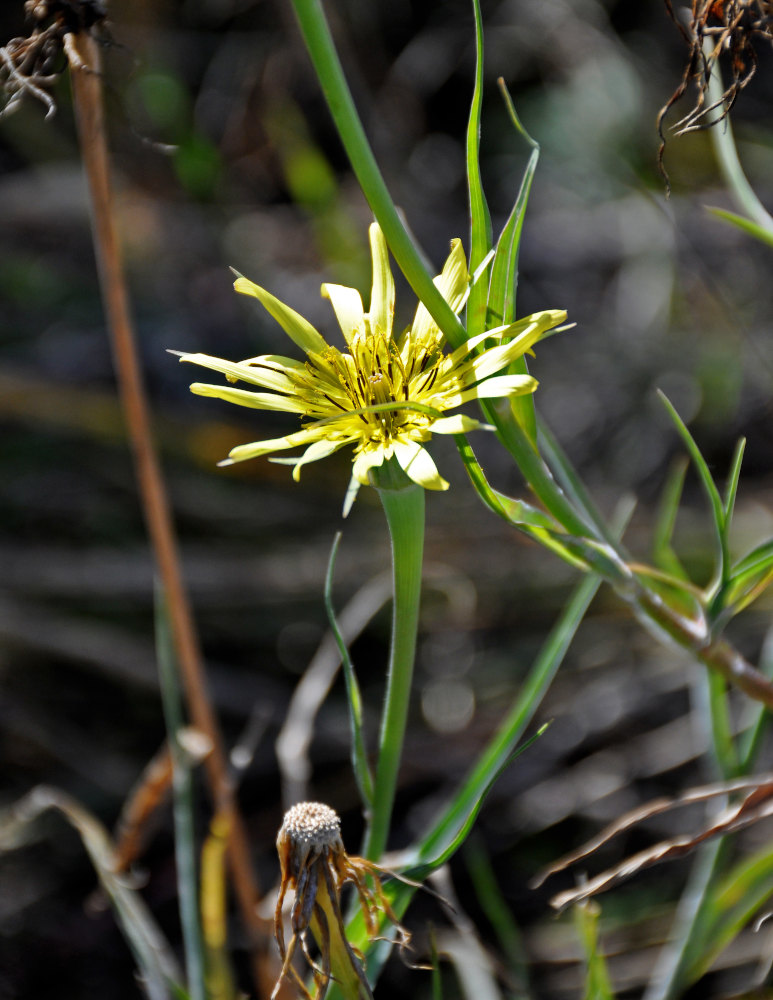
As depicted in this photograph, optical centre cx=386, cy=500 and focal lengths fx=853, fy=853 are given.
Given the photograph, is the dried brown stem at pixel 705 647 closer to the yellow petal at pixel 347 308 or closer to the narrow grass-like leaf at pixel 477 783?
the narrow grass-like leaf at pixel 477 783

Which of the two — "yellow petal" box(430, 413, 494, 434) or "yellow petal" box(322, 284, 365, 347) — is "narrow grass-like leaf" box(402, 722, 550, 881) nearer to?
"yellow petal" box(430, 413, 494, 434)

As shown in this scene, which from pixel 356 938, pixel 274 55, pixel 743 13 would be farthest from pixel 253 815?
pixel 274 55

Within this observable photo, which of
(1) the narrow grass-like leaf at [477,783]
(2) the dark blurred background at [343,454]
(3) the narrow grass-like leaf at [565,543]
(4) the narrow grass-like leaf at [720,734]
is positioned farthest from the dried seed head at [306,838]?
(2) the dark blurred background at [343,454]

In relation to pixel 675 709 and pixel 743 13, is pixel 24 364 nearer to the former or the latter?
pixel 675 709

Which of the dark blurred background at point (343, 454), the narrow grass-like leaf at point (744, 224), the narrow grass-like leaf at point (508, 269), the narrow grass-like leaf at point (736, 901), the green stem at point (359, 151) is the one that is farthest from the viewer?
the dark blurred background at point (343, 454)

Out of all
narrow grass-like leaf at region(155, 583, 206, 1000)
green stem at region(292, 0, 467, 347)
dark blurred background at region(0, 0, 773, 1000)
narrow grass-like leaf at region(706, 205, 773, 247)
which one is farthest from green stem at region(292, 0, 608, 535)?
dark blurred background at region(0, 0, 773, 1000)
